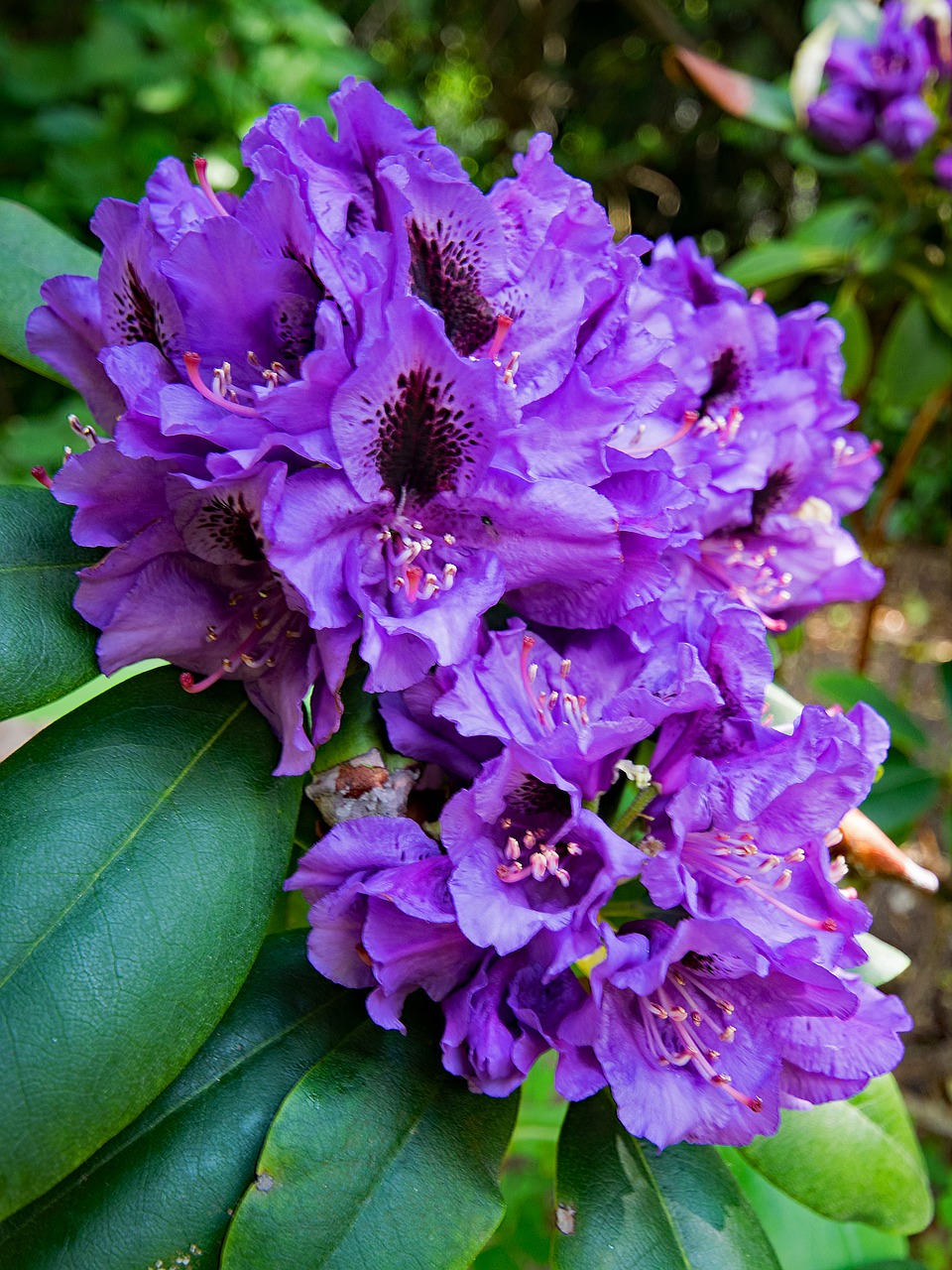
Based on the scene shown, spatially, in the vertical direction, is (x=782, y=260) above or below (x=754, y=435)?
above

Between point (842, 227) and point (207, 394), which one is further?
point (842, 227)

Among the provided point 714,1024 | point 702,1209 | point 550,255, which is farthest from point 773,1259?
point 550,255

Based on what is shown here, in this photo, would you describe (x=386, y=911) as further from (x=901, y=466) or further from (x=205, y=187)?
(x=901, y=466)

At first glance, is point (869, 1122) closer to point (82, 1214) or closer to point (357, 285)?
point (82, 1214)

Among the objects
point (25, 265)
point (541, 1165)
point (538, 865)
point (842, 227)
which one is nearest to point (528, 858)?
point (538, 865)

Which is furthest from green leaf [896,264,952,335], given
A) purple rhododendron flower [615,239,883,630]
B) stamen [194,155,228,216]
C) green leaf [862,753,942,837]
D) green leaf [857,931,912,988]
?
stamen [194,155,228,216]

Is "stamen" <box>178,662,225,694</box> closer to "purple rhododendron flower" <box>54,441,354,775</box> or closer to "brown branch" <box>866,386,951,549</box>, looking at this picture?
"purple rhododendron flower" <box>54,441,354,775</box>

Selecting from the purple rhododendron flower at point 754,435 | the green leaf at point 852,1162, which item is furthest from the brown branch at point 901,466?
the green leaf at point 852,1162

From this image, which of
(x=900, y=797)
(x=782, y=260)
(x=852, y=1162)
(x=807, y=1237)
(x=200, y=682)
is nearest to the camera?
(x=200, y=682)
